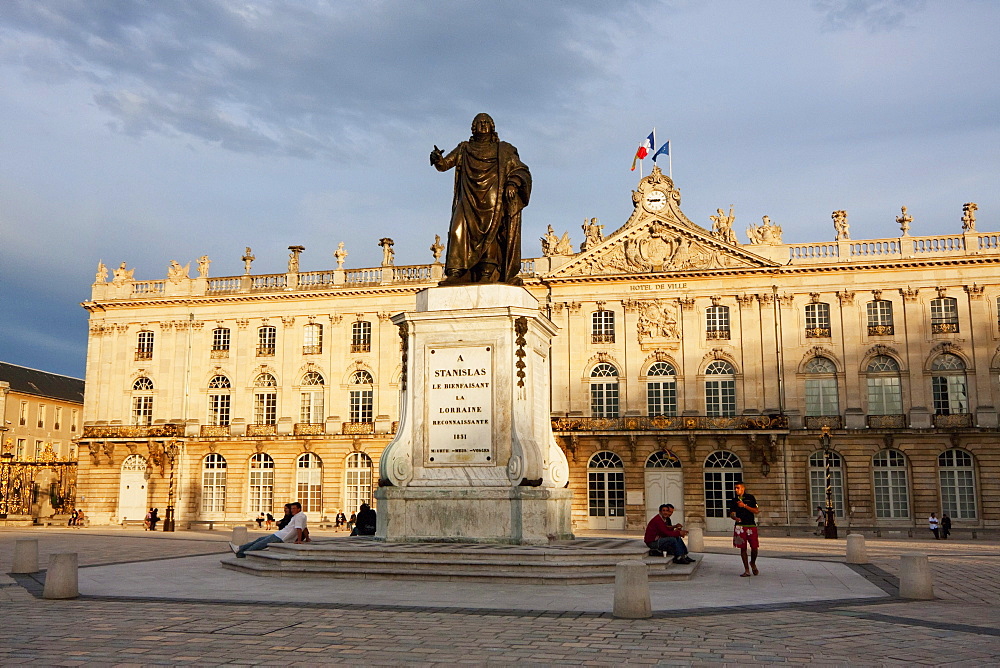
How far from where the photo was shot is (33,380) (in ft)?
221

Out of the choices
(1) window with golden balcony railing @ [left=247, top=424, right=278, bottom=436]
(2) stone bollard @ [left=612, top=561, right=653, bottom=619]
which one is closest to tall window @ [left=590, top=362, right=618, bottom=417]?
(1) window with golden balcony railing @ [left=247, top=424, right=278, bottom=436]

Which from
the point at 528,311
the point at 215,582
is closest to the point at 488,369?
the point at 528,311

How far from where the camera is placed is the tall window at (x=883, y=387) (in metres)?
40.9

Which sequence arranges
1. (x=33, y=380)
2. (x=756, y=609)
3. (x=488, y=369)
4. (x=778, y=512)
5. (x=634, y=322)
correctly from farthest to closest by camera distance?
(x=33, y=380) → (x=634, y=322) → (x=778, y=512) → (x=488, y=369) → (x=756, y=609)

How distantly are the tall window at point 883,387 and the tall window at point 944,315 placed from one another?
234 centimetres

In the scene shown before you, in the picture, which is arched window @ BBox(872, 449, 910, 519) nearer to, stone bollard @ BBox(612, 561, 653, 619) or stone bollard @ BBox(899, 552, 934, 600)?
stone bollard @ BBox(899, 552, 934, 600)

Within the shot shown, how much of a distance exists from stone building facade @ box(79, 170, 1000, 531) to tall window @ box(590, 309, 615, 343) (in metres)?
0.10

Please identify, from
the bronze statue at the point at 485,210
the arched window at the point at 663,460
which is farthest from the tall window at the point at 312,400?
the bronze statue at the point at 485,210

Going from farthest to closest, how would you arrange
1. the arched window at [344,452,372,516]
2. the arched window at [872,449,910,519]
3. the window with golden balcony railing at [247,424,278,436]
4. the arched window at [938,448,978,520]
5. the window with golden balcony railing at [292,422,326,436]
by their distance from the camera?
1. the window with golden balcony railing at [247,424,278,436]
2. the window with golden balcony railing at [292,422,326,436]
3. the arched window at [344,452,372,516]
4. the arched window at [872,449,910,519]
5. the arched window at [938,448,978,520]

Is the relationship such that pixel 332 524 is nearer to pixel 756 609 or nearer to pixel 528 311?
pixel 528 311

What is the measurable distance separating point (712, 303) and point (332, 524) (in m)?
20.1

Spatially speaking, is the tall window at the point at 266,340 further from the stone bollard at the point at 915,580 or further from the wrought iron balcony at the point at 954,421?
the stone bollard at the point at 915,580

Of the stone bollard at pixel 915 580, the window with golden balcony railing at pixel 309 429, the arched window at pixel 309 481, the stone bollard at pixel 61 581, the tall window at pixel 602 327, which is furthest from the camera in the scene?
the window with golden balcony railing at pixel 309 429

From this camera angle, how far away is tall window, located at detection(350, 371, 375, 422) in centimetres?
4616
